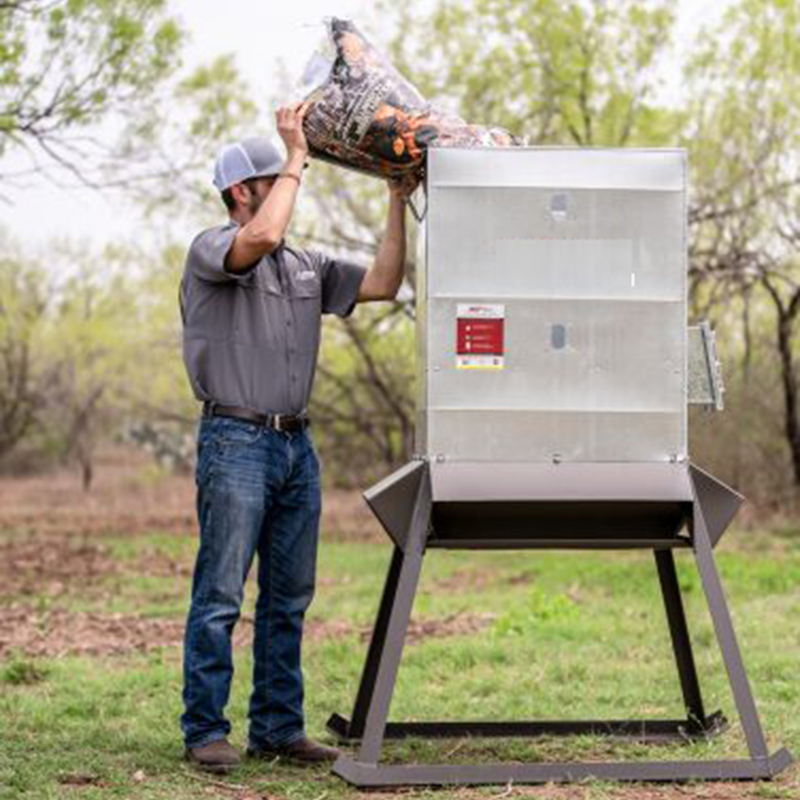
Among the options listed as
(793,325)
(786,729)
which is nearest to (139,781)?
(786,729)

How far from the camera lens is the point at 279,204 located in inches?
215

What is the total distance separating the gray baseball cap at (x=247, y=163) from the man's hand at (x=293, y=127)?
262mm

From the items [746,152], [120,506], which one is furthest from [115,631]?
[120,506]

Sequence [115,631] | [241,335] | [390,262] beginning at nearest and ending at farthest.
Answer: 1. [241,335]
2. [390,262]
3. [115,631]

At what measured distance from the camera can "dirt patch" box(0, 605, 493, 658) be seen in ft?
32.3

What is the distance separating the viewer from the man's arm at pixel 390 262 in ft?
19.6

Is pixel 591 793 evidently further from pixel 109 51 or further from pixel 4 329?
pixel 4 329

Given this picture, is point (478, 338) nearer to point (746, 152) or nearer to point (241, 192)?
point (241, 192)

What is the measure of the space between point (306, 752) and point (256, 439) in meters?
1.16

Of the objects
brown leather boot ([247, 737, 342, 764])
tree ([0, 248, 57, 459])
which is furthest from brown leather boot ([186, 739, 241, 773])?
tree ([0, 248, 57, 459])

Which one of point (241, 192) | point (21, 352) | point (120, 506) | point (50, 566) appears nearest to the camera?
point (241, 192)

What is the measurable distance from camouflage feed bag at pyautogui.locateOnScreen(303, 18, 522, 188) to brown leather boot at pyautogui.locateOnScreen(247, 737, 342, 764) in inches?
81.3

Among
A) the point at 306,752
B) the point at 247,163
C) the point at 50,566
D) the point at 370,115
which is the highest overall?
the point at 370,115

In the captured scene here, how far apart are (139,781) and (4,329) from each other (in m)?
29.9
